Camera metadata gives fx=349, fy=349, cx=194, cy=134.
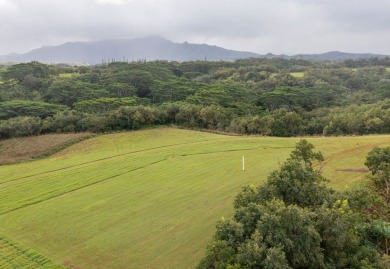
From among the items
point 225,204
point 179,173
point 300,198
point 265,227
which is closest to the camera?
point 265,227

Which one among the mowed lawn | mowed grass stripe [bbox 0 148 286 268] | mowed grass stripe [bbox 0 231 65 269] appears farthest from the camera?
the mowed lawn

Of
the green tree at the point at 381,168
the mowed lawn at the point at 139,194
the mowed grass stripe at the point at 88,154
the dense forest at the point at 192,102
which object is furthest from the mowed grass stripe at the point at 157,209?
the dense forest at the point at 192,102

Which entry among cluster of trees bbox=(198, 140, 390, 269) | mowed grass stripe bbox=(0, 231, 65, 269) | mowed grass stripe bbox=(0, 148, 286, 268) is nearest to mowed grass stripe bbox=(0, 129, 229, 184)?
mowed grass stripe bbox=(0, 148, 286, 268)

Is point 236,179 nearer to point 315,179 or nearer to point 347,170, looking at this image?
point 347,170

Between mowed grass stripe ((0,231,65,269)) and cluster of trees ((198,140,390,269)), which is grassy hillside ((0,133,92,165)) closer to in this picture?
mowed grass stripe ((0,231,65,269))

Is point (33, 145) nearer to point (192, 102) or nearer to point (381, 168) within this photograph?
point (192, 102)

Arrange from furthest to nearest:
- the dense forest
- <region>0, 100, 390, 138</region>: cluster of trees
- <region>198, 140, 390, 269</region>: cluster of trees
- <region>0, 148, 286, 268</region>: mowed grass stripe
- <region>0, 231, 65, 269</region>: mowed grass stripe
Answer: the dense forest < <region>0, 100, 390, 138</region>: cluster of trees < <region>0, 148, 286, 268</region>: mowed grass stripe < <region>0, 231, 65, 269</region>: mowed grass stripe < <region>198, 140, 390, 269</region>: cluster of trees

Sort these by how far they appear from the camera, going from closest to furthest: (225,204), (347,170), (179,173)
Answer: (225,204)
(347,170)
(179,173)

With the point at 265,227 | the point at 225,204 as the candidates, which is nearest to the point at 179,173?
the point at 225,204
